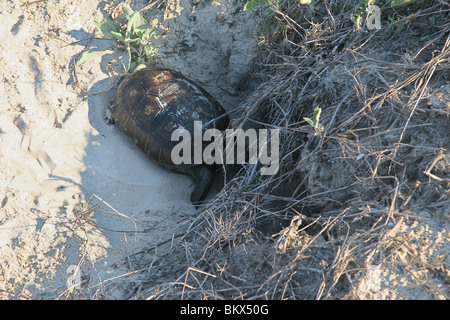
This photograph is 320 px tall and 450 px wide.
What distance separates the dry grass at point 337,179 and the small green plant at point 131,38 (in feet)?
4.69

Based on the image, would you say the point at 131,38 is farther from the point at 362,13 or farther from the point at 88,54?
the point at 362,13

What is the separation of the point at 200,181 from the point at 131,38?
5.57 ft

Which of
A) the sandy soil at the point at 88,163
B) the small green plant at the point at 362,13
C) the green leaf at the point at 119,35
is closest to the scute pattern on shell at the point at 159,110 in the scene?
the sandy soil at the point at 88,163

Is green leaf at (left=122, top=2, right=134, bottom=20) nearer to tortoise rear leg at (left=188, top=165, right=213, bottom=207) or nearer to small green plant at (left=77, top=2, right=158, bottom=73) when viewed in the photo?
small green plant at (left=77, top=2, right=158, bottom=73)

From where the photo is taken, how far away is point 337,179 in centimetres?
271

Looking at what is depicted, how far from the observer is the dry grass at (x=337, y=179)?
231 cm

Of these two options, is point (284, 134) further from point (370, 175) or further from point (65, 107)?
point (65, 107)

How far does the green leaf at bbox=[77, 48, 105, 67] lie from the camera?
399 centimetres

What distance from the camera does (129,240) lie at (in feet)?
10.2

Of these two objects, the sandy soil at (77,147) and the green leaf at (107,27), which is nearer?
the sandy soil at (77,147)
